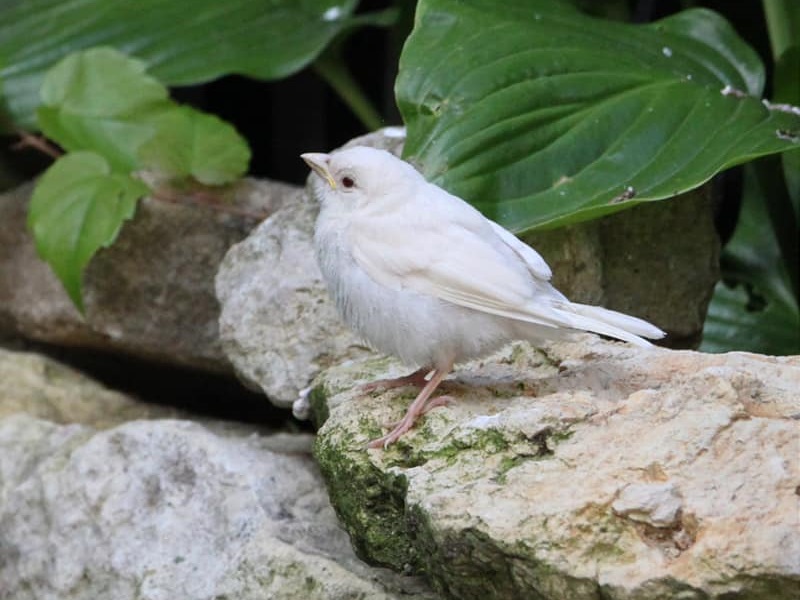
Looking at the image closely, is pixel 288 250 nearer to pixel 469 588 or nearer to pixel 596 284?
pixel 596 284

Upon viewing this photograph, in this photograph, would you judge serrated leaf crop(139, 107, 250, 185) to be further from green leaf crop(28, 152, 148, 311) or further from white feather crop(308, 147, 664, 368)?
white feather crop(308, 147, 664, 368)

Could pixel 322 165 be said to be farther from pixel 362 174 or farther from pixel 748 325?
pixel 748 325

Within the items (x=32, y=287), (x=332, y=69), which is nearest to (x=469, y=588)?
(x=32, y=287)

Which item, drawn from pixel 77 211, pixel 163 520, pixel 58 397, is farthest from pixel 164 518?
pixel 77 211

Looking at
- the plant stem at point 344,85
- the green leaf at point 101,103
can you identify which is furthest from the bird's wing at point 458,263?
the plant stem at point 344,85

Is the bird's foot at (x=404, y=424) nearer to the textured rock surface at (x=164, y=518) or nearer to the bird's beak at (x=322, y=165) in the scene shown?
the textured rock surface at (x=164, y=518)

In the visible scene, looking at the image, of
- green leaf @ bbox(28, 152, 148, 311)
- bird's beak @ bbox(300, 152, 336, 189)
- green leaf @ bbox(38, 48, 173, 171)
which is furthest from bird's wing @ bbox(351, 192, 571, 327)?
green leaf @ bbox(38, 48, 173, 171)
